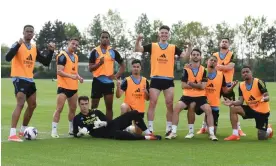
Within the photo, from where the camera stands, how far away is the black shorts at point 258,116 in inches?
379

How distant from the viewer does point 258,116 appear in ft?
32.1

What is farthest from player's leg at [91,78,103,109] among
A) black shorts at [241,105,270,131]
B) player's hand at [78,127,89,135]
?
black shorts at [241,105,270,131]

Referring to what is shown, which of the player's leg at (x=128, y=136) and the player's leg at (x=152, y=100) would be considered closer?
the player's leg at (x=128, y=136)

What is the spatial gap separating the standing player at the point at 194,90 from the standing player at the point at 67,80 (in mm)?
2112

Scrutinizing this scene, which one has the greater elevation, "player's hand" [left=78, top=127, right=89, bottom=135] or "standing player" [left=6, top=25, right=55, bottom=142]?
"standing player" [left=6, top=25, right=55, bottom=142]

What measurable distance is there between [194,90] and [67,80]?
2.58 m

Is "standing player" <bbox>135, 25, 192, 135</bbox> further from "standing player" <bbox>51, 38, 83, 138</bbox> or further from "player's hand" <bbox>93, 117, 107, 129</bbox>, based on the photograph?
"standing player" <bbox>51, 38, 83, 138</bbox>

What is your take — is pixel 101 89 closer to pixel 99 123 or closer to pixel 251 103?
pixel 99 123

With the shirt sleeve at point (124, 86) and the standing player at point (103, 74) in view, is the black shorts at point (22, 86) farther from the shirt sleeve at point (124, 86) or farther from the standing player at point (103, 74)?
the shirt sleeve at point (124, 86)

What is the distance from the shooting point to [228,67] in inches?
428

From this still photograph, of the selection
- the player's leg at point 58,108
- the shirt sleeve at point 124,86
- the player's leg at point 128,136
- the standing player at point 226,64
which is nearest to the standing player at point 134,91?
the shirt sleeve at point 124,86

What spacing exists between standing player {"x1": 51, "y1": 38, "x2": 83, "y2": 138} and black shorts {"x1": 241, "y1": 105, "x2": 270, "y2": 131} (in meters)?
3.47

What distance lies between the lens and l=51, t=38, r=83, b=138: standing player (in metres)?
9.80

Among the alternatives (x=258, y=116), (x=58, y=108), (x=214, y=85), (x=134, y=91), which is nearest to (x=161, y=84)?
(x=134, y=91)
